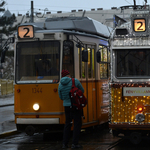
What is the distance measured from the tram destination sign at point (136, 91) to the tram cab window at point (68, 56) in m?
2.11

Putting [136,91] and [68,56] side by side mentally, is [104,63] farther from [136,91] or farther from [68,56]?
[136,91]

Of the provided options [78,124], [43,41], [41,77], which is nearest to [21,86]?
[41,77]

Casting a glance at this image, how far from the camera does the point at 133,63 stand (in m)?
8.83

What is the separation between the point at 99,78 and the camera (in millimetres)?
11727

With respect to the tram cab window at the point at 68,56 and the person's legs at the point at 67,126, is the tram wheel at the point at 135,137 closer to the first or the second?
the person's legs at the point at 67,126

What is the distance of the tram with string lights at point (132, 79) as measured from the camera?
342 inches

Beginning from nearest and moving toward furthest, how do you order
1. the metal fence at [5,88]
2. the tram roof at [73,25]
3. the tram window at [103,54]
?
the tram roof at [73,25] < the tram window at [103,54] < the metal fence at [5,88]

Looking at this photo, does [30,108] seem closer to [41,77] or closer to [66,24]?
[41,77]

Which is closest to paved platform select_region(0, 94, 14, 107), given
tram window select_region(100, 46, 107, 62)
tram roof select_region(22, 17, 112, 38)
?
tram window select_region(100, 46, 107, 62)

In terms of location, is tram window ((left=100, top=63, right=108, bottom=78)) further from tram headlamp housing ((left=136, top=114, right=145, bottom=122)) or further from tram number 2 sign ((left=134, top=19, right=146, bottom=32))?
tram headlamp housing ((left=136, top=114, right=145, bottom=122))

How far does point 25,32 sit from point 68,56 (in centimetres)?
128

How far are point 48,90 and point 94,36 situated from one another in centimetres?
232

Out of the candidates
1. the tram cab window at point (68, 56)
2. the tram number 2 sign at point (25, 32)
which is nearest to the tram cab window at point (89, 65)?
the tram cab window at point (68, 56)

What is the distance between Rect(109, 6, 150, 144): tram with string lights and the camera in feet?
28.5
